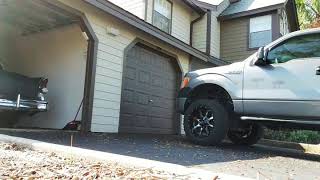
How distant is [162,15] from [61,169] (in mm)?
11308

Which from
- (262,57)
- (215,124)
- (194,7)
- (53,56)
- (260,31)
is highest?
(194,7)

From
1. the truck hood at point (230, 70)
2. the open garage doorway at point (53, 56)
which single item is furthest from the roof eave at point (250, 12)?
the truck hood at point (230, 70)

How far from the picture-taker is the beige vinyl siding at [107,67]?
9.05 meters

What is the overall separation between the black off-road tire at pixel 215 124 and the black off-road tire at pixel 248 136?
1428mm

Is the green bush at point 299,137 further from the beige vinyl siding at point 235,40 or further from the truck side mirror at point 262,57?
the truck side mirror at point 262,57

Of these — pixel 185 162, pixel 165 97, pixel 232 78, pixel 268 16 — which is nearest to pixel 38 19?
pixel 165 97

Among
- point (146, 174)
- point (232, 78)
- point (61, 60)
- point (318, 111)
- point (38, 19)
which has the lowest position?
point (146, 174)

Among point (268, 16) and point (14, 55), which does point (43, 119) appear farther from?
point (268, 16)

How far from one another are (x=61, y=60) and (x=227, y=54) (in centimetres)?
855

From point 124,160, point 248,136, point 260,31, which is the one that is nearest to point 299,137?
point 248,136

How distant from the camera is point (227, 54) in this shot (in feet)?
56.0

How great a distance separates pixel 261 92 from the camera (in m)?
6.38

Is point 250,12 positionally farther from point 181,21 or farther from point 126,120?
point 126,120

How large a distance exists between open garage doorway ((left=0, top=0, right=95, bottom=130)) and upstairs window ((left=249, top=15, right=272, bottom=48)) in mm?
8613
